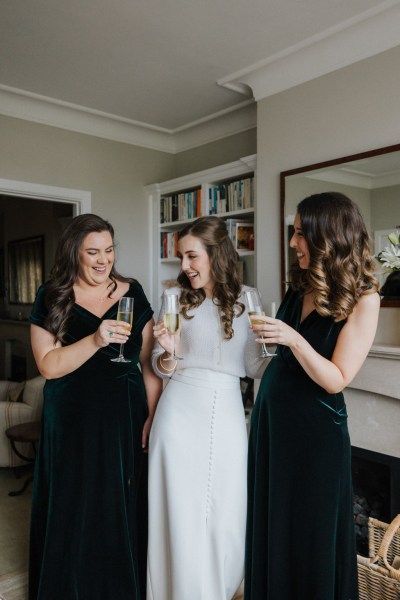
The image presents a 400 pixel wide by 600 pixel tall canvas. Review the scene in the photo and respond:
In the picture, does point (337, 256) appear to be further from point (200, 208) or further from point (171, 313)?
point (200, 208)

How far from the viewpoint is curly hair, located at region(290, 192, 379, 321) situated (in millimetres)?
1546

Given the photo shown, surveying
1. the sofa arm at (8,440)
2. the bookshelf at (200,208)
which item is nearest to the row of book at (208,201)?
the bookshelf at (200,208)

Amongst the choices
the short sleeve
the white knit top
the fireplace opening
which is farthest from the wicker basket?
the short sleeve

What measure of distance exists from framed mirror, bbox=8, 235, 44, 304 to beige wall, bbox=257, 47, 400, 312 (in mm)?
3860

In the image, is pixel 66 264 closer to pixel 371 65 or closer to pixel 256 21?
pixel 256 21

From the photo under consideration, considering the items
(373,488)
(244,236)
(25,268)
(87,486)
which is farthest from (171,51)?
(25,268)

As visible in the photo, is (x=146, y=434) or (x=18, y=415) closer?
(x=146, y=434)

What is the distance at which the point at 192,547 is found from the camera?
1791 millimetres

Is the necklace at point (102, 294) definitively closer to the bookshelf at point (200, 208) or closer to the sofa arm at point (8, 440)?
the bookshelf at point (200, 208)

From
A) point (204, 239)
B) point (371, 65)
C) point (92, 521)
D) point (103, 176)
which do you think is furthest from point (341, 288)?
point (103, 176)

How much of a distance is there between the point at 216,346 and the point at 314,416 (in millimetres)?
423

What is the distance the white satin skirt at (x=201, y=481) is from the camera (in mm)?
1788

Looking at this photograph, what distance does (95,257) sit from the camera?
76.2 inches

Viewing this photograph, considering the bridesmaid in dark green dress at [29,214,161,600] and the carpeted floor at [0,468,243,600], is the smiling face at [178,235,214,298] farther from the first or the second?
the carpeted floor at [0,468,243,600]
